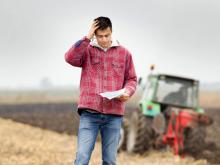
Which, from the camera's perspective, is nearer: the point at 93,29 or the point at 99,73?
the point at 93,29

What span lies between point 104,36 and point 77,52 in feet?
0.92

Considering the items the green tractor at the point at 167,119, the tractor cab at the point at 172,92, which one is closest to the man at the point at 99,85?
the green tractor at the point at 167,119

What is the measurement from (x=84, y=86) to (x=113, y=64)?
34cm

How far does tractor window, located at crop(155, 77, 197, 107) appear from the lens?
13.1 metres

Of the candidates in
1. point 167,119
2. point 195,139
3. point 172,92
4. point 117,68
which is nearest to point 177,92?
point 172,92

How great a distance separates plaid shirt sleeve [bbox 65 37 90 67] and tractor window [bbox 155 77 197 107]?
810 centimetres

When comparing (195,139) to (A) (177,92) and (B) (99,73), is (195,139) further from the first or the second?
(B) (99,73)

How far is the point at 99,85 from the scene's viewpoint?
513cm

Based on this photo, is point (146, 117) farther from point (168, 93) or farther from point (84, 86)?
point (84, 86)

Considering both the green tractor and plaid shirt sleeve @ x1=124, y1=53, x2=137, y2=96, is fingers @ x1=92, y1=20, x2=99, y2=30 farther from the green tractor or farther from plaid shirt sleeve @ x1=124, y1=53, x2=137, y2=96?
the green tractor

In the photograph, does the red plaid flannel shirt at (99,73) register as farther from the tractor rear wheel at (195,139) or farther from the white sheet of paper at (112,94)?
the tractor rear wheel at (195,139)

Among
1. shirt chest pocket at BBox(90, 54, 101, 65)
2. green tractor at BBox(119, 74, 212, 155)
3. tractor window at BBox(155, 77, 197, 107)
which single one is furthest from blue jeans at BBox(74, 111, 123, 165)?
tractor window at BBox(155, 77, 197, 107)

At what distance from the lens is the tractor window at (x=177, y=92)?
13109 millimetres

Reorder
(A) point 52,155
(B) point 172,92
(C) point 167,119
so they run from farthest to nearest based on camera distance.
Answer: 1. (B) point 172,92
2. (C) point 167,119
3. (A) point 52,155
